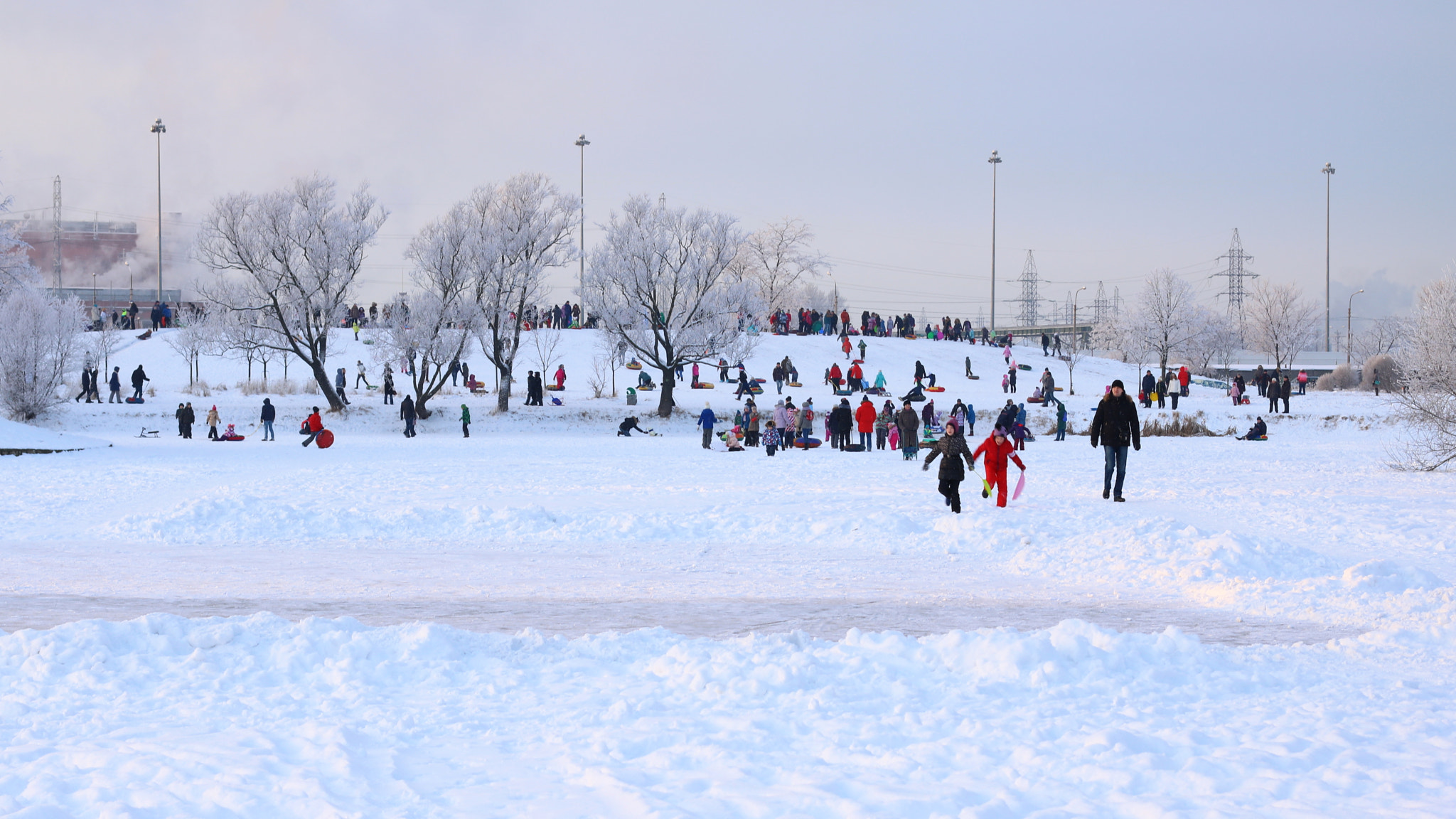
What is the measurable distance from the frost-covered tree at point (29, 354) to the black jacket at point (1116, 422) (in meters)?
33.5

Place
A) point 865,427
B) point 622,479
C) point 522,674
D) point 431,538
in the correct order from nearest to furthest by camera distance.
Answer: point 522,674, point 431,538, point 622,479, point 865,427

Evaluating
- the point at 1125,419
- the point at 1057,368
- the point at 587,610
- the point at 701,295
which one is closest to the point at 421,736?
the point at 587,610

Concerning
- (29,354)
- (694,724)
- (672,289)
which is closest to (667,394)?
(672,289)

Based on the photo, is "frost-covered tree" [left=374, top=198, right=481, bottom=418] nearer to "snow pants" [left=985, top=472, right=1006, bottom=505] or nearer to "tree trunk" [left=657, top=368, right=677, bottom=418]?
"tree trunk" [left=657, top=368, right=677, bottom=418]

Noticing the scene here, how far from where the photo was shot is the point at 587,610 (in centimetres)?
892

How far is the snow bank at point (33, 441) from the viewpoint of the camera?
970 inches

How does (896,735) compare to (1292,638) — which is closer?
(896,735)

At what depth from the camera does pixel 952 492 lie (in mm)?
14438

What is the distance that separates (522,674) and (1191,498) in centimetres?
1323

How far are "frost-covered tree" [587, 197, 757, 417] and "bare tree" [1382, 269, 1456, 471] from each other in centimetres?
2472

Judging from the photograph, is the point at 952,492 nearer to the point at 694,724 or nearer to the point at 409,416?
the point at 694,724

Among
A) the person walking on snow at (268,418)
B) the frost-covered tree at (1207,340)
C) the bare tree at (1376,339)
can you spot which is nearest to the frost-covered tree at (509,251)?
the person walking on snow at (268,418)

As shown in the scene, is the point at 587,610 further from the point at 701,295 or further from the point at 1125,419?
the point at 701,295

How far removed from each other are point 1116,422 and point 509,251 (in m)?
32.8
